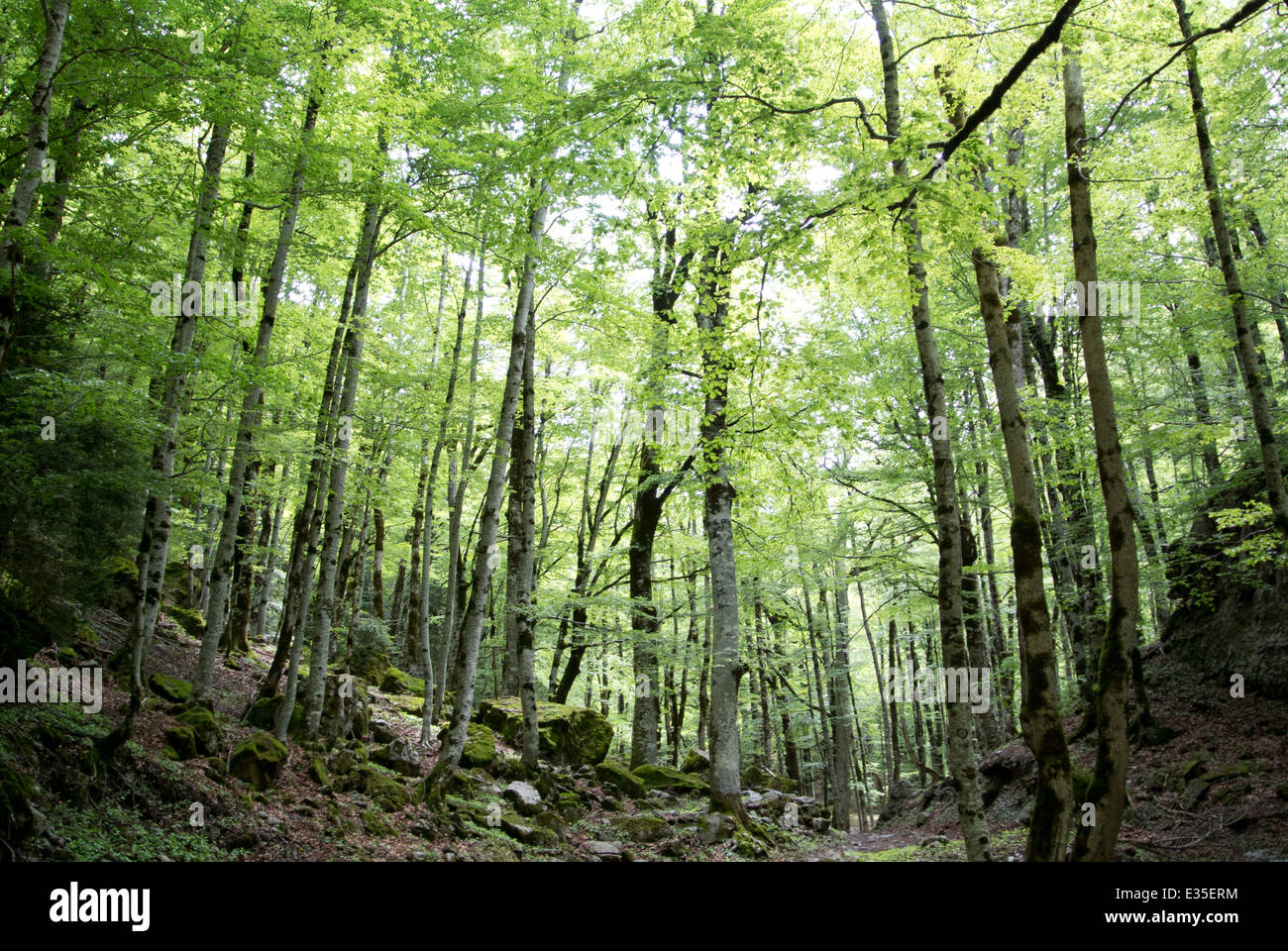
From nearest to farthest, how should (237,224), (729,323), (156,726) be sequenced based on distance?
(156,726)
(729,323)
(237,224)

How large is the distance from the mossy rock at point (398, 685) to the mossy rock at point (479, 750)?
5034mm

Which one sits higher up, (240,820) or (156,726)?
(156,726)

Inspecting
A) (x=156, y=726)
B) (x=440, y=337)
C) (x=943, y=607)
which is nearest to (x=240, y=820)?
(x=156, y=726)

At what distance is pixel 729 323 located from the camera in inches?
343

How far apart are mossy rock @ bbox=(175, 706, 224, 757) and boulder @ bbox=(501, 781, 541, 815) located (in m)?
4.00

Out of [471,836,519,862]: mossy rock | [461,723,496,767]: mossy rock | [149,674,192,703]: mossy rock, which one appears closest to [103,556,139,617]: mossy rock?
[149,674,192,703]: mossy rock

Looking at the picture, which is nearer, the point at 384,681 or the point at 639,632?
the point at 639,632

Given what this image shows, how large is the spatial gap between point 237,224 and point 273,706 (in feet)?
25.1

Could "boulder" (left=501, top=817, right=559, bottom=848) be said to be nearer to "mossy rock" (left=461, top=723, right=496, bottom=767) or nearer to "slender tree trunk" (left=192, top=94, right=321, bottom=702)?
"mossy rock" (left=461, top=723, right=496, bottom=767)

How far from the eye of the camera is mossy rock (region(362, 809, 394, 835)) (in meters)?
7.48

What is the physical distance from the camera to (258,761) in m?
7.92

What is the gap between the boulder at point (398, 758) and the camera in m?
10.4
